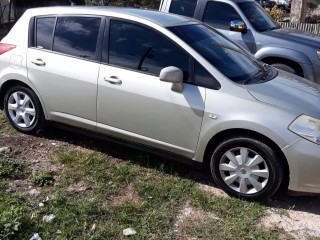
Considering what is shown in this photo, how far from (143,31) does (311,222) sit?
2.51 m

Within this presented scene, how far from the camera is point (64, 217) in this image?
347cm

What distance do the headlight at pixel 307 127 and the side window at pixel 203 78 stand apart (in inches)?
31.2

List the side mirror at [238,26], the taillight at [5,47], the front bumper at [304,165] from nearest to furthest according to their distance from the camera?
the front bumper at [304,165] < the taillight at [5,47] < the side mirror at [238,26]

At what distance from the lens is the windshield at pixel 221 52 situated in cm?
406

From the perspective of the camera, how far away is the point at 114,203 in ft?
12.4

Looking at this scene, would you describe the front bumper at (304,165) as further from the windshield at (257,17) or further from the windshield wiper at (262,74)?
the windshield at (257,17)

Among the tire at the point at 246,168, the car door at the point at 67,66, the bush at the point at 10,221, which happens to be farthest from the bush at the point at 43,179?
the tire at the point at 246,168

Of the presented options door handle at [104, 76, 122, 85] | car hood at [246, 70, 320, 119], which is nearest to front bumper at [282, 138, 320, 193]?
car hood at [246, 70, 320, 119]

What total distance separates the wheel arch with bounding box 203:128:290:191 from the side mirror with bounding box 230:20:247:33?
3810 millimetres

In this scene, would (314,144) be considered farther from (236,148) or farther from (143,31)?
(143,31)

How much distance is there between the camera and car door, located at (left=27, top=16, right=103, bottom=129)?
14.7 ft

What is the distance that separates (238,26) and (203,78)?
3.66m

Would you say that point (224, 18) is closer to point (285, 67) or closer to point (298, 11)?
point (285, 67)

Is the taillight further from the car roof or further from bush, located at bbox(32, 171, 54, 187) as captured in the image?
bush, located at bbox(32, 171, 54, 187)
